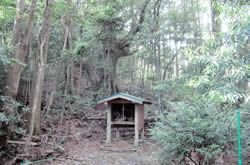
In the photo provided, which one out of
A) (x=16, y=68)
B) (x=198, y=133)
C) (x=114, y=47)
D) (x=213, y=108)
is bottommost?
(x=198, y=133)

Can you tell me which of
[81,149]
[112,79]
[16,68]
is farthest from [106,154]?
[112,79]

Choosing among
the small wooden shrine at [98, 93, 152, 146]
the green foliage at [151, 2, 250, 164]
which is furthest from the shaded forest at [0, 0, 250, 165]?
the small wooden shrine at [98, 93, 152, 146]

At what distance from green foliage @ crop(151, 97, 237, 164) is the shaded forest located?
20 mm

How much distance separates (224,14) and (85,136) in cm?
692

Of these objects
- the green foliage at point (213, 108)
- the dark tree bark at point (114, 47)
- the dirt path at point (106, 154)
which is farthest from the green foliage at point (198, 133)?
the dark tree bark at point (114, 47)

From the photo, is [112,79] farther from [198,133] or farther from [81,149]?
[198,133]

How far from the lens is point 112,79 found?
12.7 metres

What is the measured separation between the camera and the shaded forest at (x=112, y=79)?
3.56 metres

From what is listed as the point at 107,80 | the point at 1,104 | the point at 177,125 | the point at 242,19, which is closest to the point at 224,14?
the point at 242,19

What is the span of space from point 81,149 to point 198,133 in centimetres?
453

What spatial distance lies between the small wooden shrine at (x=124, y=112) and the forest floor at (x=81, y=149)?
615 millimetres

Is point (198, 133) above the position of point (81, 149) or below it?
above

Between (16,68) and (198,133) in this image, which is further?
(16,68)

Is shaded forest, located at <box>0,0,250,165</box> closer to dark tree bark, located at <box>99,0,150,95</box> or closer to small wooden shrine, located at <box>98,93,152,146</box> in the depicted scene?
dark tree bark, located at <box>99,0,150,95</box>
